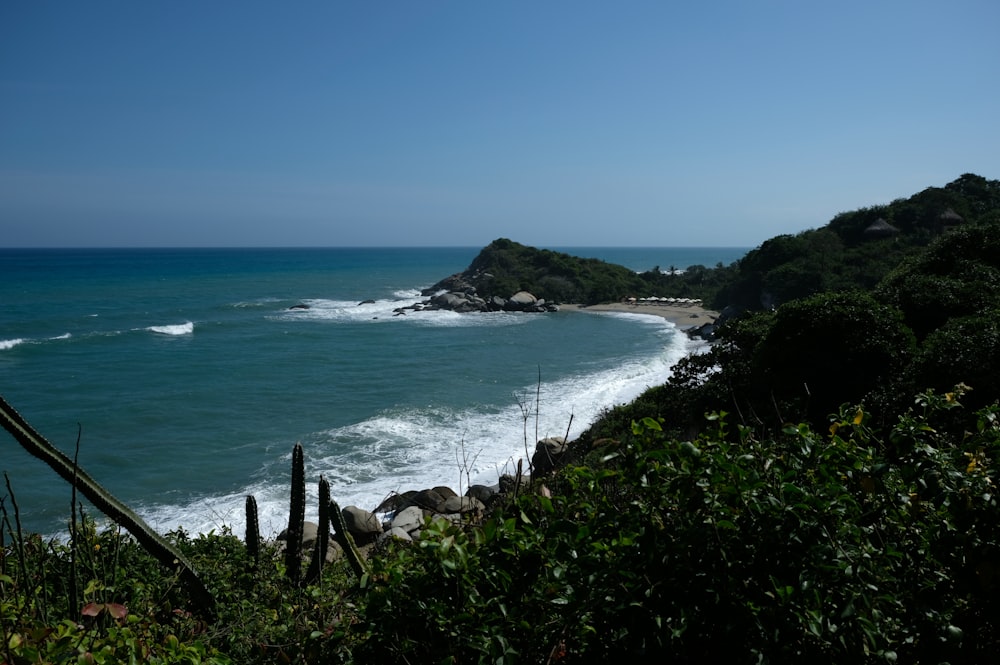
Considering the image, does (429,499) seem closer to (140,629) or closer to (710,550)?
(140,629)

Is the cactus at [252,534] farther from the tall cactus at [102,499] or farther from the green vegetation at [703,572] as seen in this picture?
the green vegetation at [703,572]

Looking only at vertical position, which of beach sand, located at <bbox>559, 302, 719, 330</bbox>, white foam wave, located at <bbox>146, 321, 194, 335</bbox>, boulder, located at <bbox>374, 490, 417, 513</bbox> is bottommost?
boulder, located at <bbox>374, 490, 417, 513</bbox>

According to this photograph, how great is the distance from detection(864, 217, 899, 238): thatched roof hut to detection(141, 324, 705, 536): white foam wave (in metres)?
23.6

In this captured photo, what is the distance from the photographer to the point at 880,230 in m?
38.8

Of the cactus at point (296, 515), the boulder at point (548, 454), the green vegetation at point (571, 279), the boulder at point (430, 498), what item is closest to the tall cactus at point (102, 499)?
the cactus at point (296, 515)

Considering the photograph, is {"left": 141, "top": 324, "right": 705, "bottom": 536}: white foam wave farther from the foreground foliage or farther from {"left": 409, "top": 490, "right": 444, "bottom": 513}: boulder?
the foreground foliage

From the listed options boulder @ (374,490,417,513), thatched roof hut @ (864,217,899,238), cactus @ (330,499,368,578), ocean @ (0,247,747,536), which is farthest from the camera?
thatched roof hut @ (864,217,899,238)

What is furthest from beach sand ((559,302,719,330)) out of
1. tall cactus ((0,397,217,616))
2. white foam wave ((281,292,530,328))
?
tall cactus ((0,397,217,616))

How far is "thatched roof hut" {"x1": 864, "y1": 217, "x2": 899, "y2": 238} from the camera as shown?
38531mm

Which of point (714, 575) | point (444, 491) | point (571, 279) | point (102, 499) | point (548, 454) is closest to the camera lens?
point (714, 575)

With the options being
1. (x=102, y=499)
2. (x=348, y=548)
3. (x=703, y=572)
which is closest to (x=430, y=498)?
(x=348, y=548)

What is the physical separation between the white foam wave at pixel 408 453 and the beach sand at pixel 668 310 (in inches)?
791

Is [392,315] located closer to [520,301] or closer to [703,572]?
[520,301]

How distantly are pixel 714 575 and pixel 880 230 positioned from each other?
1699 inches
